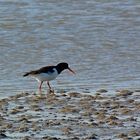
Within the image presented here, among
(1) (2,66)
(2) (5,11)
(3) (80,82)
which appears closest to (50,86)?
(3) (80,82)

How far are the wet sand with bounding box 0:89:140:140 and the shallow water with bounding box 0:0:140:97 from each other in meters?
0.88

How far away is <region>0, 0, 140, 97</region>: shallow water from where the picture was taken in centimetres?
1450

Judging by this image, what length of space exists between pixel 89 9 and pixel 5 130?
12735 mm

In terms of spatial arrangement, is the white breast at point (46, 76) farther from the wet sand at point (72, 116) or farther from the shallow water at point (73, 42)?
the wet sand at point (72, 116)

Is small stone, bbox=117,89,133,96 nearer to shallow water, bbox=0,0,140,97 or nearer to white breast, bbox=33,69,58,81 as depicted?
shallow water, bbox=0,0,140,97

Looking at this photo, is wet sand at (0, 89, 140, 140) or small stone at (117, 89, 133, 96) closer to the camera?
wet sand at (0, 89, 140, 140)

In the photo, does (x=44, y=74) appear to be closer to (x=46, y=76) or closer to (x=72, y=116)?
(x=46, y=76)

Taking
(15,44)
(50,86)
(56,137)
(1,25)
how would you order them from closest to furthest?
(56,137)
(50,86)
(15,44)
(1,25)

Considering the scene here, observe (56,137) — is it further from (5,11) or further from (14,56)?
(5,11)

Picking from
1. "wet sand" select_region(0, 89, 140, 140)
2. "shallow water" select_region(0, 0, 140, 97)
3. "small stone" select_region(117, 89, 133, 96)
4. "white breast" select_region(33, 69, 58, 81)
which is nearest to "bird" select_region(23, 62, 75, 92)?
"white breast" select_region(33, 69, 58, 81)

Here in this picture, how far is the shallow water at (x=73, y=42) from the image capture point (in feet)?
47.6

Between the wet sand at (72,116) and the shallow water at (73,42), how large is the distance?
88cm

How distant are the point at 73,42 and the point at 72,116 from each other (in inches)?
299

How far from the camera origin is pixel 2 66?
15672 millimetres
